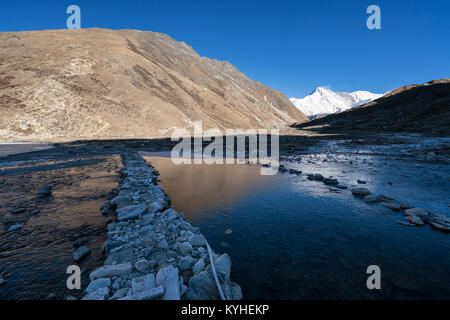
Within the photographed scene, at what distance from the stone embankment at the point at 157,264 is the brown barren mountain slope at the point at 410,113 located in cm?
4870

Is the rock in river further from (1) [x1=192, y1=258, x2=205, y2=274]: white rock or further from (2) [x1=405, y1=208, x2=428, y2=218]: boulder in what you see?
(1) [x1=192, y1=258, x2=205, y2=274]: white rock

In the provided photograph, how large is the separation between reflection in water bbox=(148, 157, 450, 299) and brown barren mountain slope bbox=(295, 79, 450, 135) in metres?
42.9

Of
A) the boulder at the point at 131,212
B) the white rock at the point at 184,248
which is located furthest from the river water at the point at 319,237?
the boulder at the point at 131,212

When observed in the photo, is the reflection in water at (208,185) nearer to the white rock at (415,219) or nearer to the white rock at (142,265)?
the white rock at (142,265)

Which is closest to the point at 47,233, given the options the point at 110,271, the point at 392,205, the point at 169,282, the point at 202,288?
the point at 110,271

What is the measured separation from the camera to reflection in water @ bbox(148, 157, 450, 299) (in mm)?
4469

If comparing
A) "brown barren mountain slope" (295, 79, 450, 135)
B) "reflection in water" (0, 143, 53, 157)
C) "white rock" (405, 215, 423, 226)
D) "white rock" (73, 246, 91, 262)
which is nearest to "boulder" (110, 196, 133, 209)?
"white rock" (73, 246, 91, 262)

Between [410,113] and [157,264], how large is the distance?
72.5 m

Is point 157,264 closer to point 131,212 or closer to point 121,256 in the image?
point 121,256

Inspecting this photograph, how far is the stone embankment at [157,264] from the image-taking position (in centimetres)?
381

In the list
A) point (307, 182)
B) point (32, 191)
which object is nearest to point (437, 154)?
point (307, 182)
